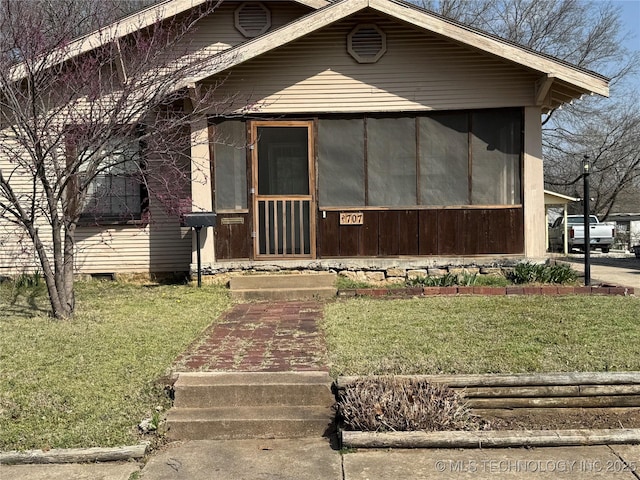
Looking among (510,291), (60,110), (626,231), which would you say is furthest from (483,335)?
(626,231)

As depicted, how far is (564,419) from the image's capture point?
4488 millimetres

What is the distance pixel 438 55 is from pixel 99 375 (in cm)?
779

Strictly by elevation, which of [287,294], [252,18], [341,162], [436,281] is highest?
[252,18]

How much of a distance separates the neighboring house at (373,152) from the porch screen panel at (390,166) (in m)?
0.02

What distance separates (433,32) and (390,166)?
2356 millimetres

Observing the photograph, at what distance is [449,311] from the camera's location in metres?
7.47

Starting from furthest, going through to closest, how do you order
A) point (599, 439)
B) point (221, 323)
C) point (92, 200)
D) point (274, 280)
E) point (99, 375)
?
point (92, 200) → point (274, 280) → point (221, 323) → point (99, 375) → point (599, 439)

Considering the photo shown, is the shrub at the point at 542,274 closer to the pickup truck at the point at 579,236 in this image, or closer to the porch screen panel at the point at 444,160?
the porch screen panel at the point at 444,160

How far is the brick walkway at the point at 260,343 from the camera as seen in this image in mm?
5348

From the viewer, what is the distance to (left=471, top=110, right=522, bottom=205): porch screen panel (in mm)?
10273

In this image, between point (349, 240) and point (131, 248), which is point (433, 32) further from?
point (131, 248)

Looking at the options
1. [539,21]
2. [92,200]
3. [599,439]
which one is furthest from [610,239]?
[599,439]

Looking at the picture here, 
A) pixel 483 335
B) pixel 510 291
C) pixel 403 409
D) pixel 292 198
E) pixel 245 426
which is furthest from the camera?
pixel 292 198

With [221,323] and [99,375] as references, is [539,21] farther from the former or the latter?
[99,375]
